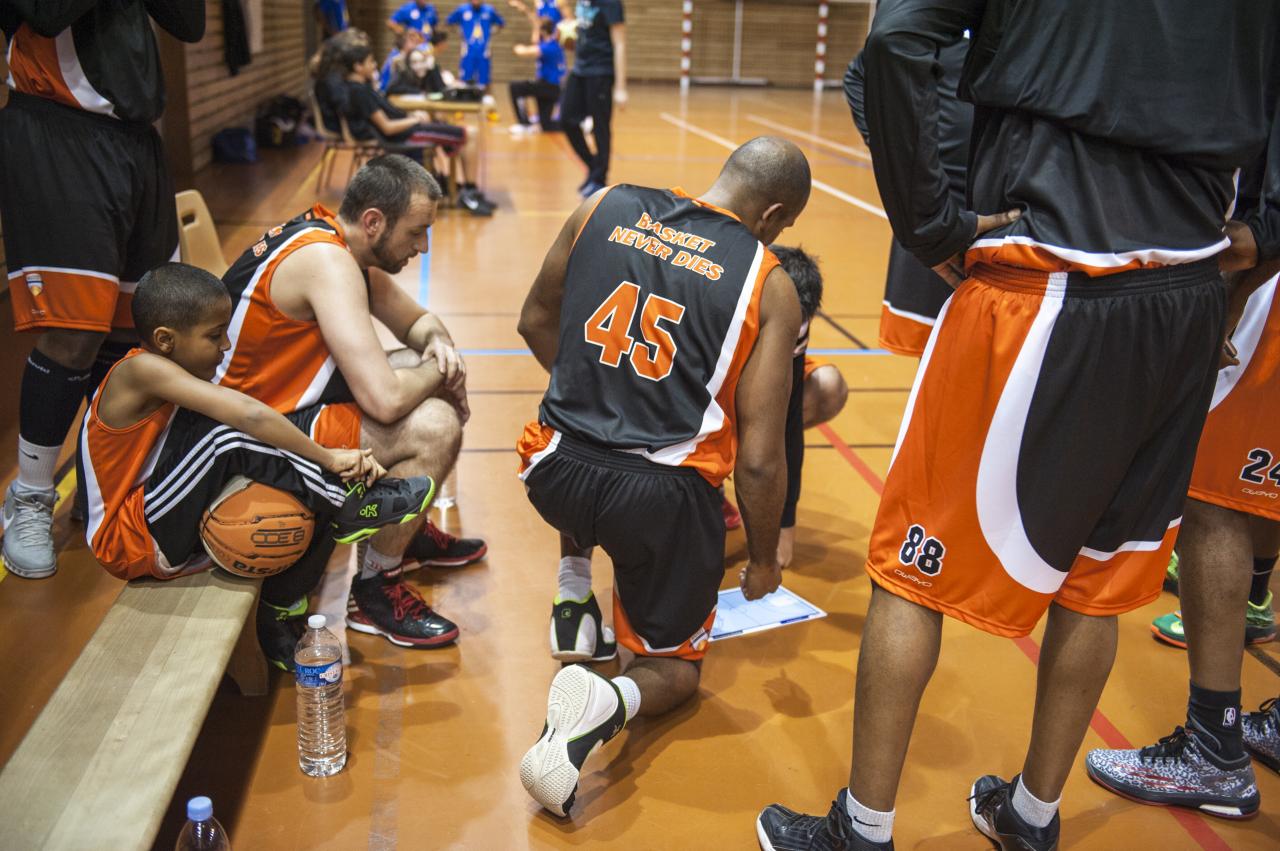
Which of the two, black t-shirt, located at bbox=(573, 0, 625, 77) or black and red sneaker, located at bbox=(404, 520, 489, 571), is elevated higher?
black t-shirt, located at bbox=(573, 0, 625, 77)

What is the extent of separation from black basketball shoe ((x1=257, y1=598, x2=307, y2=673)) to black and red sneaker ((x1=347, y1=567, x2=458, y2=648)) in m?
0.23

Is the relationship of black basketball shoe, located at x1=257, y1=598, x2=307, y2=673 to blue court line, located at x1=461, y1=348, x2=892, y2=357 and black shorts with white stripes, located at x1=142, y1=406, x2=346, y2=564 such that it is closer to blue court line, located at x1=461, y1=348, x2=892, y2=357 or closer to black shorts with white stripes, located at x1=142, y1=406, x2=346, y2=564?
black shorts with white stripes, located at x1=142, y1=406, x2=346, y2=564

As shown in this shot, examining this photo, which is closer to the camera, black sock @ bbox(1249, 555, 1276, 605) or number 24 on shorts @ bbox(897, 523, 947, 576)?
number 24 on shorts @ bbox(897, 523, 947, 576)

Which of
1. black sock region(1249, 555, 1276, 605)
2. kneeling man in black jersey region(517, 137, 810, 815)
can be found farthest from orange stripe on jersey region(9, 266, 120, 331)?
black sock region(1249, 555, 1276, 605)

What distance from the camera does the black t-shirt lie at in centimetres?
947

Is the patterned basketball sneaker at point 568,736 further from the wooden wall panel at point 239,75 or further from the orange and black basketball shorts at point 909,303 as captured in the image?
the wooden wall panel at point 239,75

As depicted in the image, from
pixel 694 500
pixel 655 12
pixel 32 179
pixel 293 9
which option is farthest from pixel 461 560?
pixel 655 12

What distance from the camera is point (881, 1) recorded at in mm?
1845

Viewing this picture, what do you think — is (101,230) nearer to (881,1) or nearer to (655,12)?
(881,1)

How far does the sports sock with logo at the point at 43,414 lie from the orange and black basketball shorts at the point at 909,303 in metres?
2.43

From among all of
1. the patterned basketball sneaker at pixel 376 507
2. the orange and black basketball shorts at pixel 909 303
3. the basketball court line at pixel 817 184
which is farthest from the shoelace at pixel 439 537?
the basketball court line at pixel 817 184

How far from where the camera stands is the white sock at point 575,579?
2.86 meters

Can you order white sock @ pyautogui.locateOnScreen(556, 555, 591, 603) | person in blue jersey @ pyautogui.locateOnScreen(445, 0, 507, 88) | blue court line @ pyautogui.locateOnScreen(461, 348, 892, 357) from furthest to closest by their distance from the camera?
person in blue jersey @ pyautogui.locateOnScreen(445, 0, 507, 88) < blue court line @ pyautogui.locateOnScreen(461, 348, 892, 357) < white sock @ pyautogui.locateOnScreen(556, 555, 591, 603)

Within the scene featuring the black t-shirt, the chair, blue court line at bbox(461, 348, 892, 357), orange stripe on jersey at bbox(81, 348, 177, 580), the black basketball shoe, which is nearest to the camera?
orange stripe on jersey at bbox(81, 348, 177, 580)
